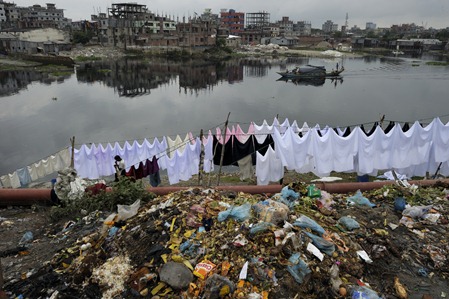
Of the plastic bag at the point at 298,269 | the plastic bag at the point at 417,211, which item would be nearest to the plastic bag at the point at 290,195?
the plastic bag at the point at 298,269

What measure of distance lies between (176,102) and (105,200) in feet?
68.7

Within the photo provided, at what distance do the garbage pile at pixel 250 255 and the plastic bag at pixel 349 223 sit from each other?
0.02m

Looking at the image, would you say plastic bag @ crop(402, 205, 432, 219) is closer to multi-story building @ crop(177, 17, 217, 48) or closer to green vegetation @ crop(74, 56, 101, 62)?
green vegetation @ crop(74, 56, 101, 62)

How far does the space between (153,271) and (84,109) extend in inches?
888

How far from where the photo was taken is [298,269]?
3.53 metres

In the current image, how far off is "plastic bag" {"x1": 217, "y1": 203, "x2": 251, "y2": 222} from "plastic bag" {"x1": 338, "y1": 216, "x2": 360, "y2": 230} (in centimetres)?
143

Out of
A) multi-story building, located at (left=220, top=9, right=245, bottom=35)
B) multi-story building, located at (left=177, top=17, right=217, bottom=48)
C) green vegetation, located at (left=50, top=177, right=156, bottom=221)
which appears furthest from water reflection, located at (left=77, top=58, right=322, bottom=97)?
multi-story building, located at (left=220, top=9, right=245, bottom=35)

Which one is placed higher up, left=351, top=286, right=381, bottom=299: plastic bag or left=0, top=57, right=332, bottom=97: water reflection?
left=0, top=57, right=332, bottom=97: water reflection

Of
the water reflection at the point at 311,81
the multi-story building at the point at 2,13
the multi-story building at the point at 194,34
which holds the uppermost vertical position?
the multi-story building at the point at 2,13

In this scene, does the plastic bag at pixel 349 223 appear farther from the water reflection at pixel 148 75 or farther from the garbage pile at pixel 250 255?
the water reflection at pixel 148 75

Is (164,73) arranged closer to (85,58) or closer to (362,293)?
(85,58)

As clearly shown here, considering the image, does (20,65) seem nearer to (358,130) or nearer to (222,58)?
(222,58)

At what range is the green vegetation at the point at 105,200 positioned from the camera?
18.7 ft

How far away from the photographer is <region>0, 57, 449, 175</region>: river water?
723 inches
